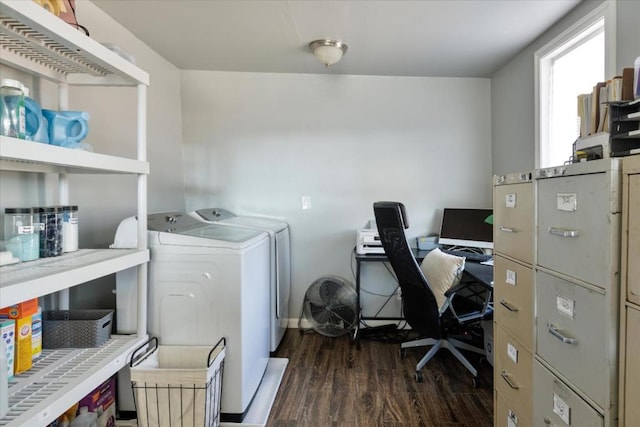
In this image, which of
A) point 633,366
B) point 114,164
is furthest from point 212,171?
point 633,366

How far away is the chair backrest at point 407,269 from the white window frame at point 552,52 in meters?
1.14

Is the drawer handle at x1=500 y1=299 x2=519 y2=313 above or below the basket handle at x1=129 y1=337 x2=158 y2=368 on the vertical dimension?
above

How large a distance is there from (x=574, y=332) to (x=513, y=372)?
480 millimetres

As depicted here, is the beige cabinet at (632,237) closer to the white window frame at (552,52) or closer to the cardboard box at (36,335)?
the white window frame at (552,52)

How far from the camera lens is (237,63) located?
9.20 feet

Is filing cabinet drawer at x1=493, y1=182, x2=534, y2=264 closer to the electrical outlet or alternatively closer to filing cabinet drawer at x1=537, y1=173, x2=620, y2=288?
filing cabinet drawer at x1=537, y1=173, x2=620, y2=288

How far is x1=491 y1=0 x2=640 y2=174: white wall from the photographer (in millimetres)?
1575

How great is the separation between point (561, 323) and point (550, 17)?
191cm

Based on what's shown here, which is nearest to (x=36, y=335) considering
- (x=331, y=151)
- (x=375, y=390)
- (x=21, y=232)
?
(x=21, y=232)

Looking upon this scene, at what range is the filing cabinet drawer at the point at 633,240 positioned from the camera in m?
0.77

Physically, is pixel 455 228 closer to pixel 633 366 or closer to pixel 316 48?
pixel 316 48

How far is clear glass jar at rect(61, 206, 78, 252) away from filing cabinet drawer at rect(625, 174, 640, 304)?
76.9 inches

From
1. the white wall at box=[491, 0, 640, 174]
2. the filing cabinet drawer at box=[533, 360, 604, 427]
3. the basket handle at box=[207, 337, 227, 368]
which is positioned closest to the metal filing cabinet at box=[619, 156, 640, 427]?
the filing cabinet drawer at box=[533, 360, 604, 427]

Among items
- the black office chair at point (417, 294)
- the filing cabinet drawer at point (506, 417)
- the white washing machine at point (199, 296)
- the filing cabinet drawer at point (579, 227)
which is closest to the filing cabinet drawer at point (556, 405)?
the filing cabinet drawer at point (506, 417)
